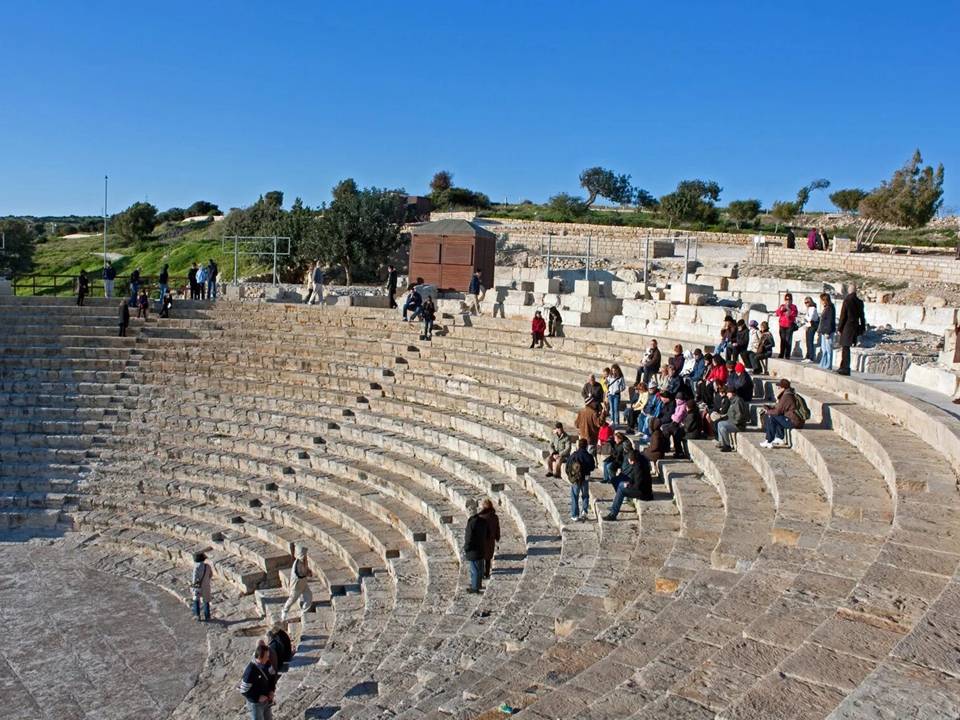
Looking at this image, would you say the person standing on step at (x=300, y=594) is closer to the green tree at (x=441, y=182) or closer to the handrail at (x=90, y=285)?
the handrail at (x=90, y=285)

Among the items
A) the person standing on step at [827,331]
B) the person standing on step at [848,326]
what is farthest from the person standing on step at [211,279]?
the person standing on step at [848,326]

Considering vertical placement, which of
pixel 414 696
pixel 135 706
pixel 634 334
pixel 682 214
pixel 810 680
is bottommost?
pixel 135 706

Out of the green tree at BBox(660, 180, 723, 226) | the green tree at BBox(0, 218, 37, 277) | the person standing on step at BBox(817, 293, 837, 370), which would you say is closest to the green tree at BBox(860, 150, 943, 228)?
the green tree at BBox(660, 180, 723, 226)

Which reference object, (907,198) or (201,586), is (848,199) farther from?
(201,586)

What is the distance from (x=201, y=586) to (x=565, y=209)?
5035 cm

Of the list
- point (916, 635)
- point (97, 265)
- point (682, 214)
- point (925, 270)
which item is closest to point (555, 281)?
point (925, 270)

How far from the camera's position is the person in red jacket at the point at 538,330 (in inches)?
681

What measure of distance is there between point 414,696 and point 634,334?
11153 mm

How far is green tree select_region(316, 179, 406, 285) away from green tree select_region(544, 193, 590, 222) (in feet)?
59.7

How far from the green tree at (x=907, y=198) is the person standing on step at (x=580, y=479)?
3821 centimetres

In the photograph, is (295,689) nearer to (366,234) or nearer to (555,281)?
(555,281)

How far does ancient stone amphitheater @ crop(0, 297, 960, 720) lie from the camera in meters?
5.21

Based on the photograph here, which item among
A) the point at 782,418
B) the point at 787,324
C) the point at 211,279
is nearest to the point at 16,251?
the point at 211,279

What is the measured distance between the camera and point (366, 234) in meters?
35.2
